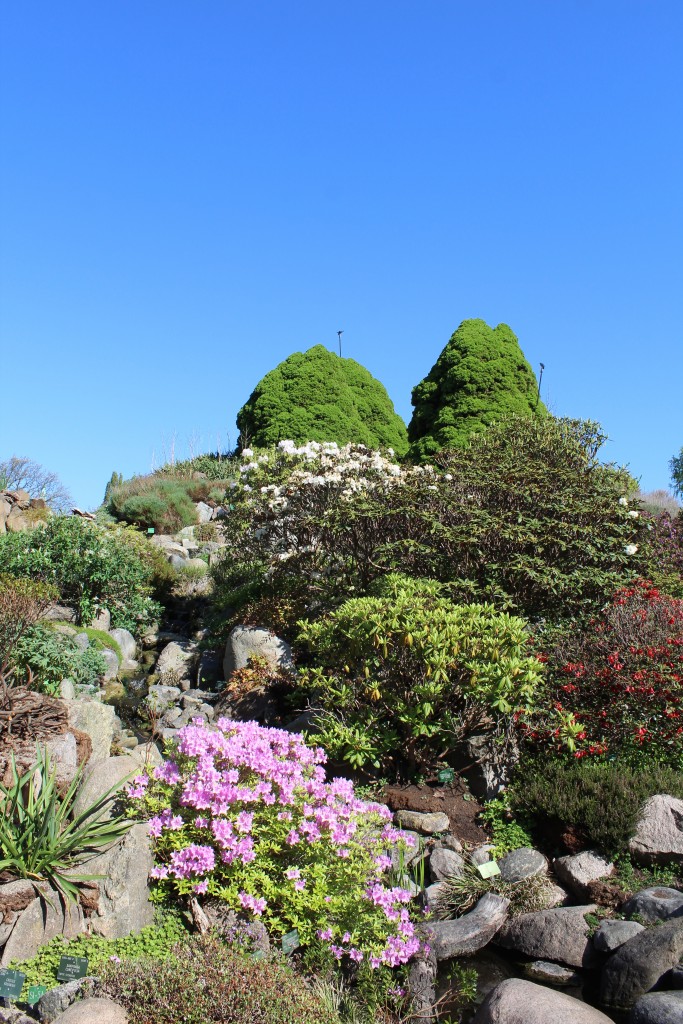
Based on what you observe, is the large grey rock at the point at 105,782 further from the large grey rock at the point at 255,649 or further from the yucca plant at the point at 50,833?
the large grey rock at the point at 255,649

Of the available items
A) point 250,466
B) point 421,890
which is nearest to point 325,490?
Result: point 250,466

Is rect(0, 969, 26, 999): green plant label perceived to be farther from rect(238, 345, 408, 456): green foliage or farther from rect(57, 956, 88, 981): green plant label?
rect(238, 345, 408, 456): green foliage

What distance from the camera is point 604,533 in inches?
420

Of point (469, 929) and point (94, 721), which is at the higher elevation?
point (94, 721)

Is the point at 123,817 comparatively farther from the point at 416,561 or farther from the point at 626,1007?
the point at 416,561

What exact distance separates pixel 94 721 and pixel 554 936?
4.26 meters

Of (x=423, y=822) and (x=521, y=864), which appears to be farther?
(x=423, y=822)

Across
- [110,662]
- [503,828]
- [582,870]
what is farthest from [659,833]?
[110,662]

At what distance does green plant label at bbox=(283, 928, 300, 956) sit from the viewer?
209 inches

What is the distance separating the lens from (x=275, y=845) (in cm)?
560

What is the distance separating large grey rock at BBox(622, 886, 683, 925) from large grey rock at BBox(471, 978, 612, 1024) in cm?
115

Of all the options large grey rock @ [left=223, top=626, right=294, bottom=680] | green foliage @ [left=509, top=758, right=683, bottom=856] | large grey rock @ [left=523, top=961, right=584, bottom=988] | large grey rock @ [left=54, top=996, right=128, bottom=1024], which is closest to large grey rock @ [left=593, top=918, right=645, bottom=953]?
large grey rock @ [left=523, top=961, right=584, bottom=988]

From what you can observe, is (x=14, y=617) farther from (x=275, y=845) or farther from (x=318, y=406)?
(x=318, y=406)

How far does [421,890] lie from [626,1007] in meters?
1.61
